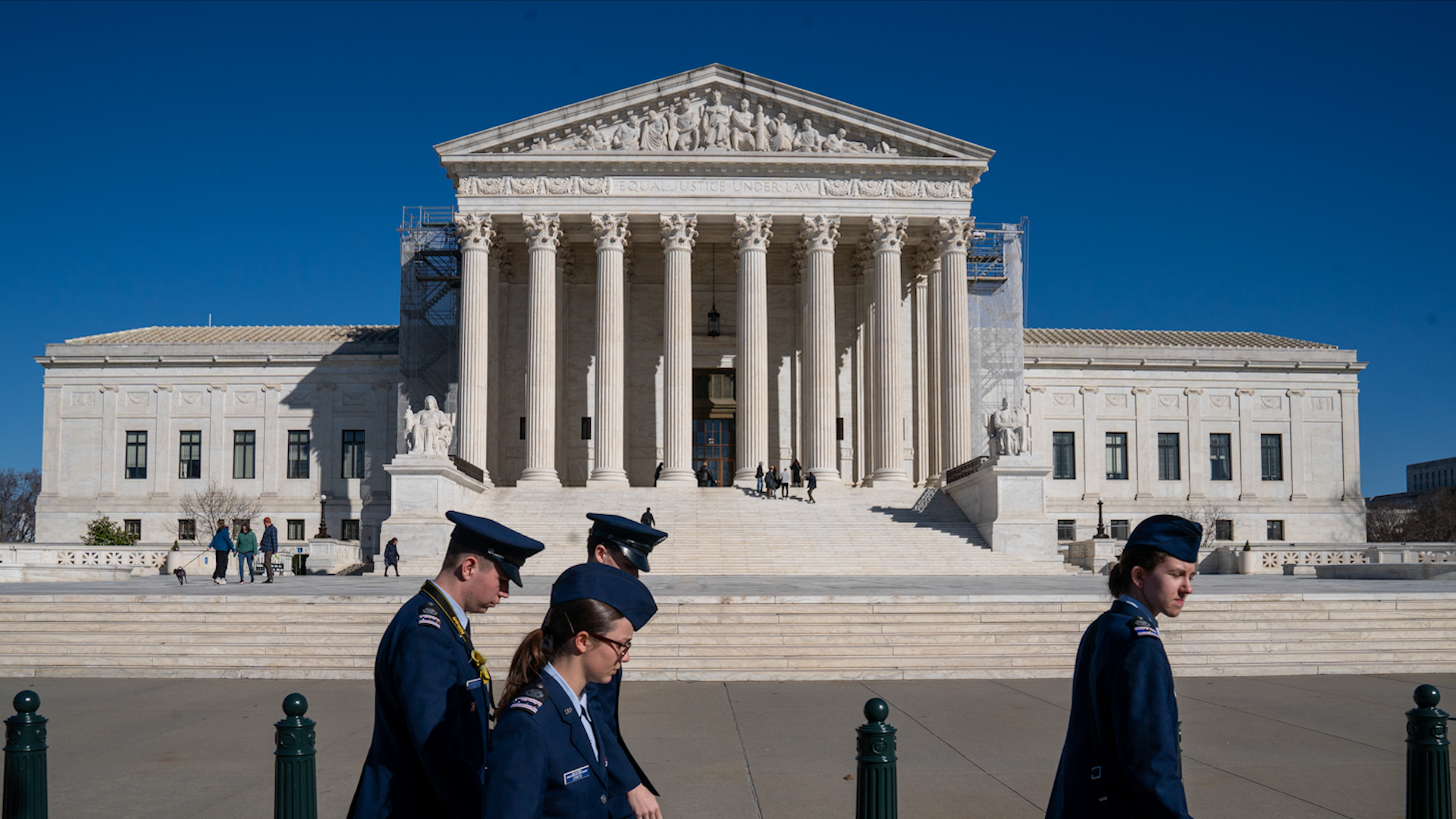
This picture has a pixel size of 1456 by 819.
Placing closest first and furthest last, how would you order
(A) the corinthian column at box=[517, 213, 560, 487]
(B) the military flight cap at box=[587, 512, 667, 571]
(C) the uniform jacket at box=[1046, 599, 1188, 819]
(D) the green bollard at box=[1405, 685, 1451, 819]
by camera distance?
(C) the uniform jacket at box=[1046, 599, 1188, 819]
(B) the military flight cap at box=[587, 512, 667, 571]
(D) the green bollard at box=[1405, 685, 1451, 819]
(A) the corinthian column at box=[517, 213, 560, 487]

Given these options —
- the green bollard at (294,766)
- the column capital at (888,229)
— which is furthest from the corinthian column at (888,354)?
the green bollard at (294,766)

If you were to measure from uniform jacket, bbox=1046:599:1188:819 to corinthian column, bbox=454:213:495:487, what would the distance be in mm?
40021

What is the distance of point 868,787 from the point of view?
21.4 feet

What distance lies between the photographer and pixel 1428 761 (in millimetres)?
7160

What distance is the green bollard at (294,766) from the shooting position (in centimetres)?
630

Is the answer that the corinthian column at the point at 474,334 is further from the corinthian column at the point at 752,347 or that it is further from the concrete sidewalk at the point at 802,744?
the concrete sidewalk at the point at 802,744

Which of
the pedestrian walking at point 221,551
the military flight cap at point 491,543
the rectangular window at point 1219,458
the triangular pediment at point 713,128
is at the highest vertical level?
the triangular pediment at point 713,128

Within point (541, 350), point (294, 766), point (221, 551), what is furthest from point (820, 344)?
point (294, 766)

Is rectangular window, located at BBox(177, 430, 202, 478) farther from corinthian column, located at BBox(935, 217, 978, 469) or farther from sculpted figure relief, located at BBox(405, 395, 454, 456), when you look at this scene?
corinthian column, located at BBox(935, 217, 978, 469)

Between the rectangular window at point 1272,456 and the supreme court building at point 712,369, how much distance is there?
112mm

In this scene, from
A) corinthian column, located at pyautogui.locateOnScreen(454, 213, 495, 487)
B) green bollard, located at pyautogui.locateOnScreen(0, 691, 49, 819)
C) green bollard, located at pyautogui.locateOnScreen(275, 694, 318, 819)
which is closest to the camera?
green bollard, located at pyautogui.locateOnScreen(275, 694, 318, 819)

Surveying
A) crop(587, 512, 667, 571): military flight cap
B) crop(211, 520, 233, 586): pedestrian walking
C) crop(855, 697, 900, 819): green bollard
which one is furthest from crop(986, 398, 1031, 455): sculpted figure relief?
crop(587, 512, 667, 571): military flight cap

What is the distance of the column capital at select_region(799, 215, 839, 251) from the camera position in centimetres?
4488

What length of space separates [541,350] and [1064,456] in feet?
93.0
